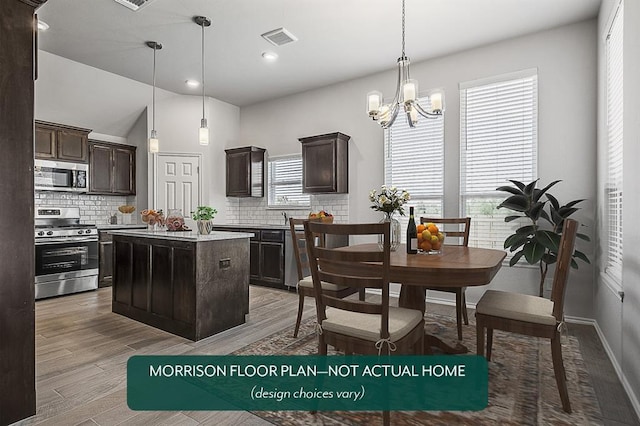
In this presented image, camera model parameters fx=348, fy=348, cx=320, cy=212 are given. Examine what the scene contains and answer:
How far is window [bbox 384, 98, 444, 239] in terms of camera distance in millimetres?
4465

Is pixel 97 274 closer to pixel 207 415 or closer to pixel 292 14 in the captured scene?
A: pixel 207 415

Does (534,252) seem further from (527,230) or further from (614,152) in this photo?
(614,152)

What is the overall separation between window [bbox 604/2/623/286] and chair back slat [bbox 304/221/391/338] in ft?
7.01

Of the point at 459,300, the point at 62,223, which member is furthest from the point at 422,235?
the point at 62,223

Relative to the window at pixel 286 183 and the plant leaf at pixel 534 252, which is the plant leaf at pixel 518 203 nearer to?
the plant leaf at pixel 534 252

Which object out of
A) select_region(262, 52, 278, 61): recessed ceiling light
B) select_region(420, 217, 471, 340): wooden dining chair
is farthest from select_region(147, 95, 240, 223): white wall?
select_region(420, 217, 471, 340): wooden dining chair

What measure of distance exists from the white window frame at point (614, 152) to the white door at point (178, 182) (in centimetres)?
559

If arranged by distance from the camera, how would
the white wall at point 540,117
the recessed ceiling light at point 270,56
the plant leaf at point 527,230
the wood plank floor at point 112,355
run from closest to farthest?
the wood plank floor at point 112,355 → the plant leaf at point 527,230 → the white wall at point 540,117 → the recessed ceiling light at point 270,56

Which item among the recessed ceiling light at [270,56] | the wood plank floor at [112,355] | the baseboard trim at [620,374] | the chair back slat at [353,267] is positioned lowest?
the wood plank floor at [112,355]

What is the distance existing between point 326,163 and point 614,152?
3229 millimetres

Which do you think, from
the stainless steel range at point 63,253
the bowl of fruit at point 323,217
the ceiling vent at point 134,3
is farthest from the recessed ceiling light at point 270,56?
the stainless steel range at point 63,253

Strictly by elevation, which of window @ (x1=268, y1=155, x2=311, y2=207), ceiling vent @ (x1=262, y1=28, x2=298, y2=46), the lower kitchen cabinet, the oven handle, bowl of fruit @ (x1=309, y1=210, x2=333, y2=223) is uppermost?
ceiling vent @ (x1=262, y1=28, x2=298, y2=46)

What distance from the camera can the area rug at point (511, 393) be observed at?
1892mm

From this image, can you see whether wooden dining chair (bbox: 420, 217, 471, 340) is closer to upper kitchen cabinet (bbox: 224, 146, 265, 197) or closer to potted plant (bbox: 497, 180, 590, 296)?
potted plant (bbox: 497, 180, 590, 296)
